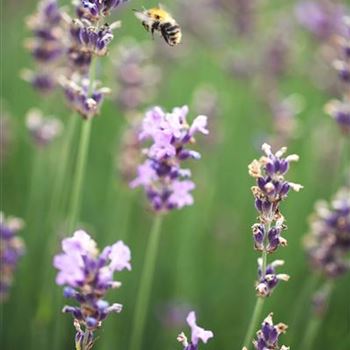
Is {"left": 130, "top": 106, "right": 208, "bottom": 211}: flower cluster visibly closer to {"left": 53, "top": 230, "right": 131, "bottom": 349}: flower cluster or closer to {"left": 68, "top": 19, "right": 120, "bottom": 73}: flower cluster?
{"left": 68, "top": 19, "right": 120, "bottom": 73}: flower cluster

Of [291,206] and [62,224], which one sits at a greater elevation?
[291,206]

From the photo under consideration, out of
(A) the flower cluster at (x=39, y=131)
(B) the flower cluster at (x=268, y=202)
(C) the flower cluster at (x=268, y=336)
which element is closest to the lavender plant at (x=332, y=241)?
(B) the flower cluster at (x=268, y=202)

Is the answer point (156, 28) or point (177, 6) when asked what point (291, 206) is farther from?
point (156, 28)

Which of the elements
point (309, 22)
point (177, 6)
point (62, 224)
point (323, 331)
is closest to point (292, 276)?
point (323, 331)

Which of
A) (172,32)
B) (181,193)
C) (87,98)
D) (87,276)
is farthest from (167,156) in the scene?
(87,276)

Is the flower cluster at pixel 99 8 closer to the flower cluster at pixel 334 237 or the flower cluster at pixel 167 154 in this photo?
the flower cluster at pixel 167 154

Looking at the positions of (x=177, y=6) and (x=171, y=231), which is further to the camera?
(x=177, y=6)
